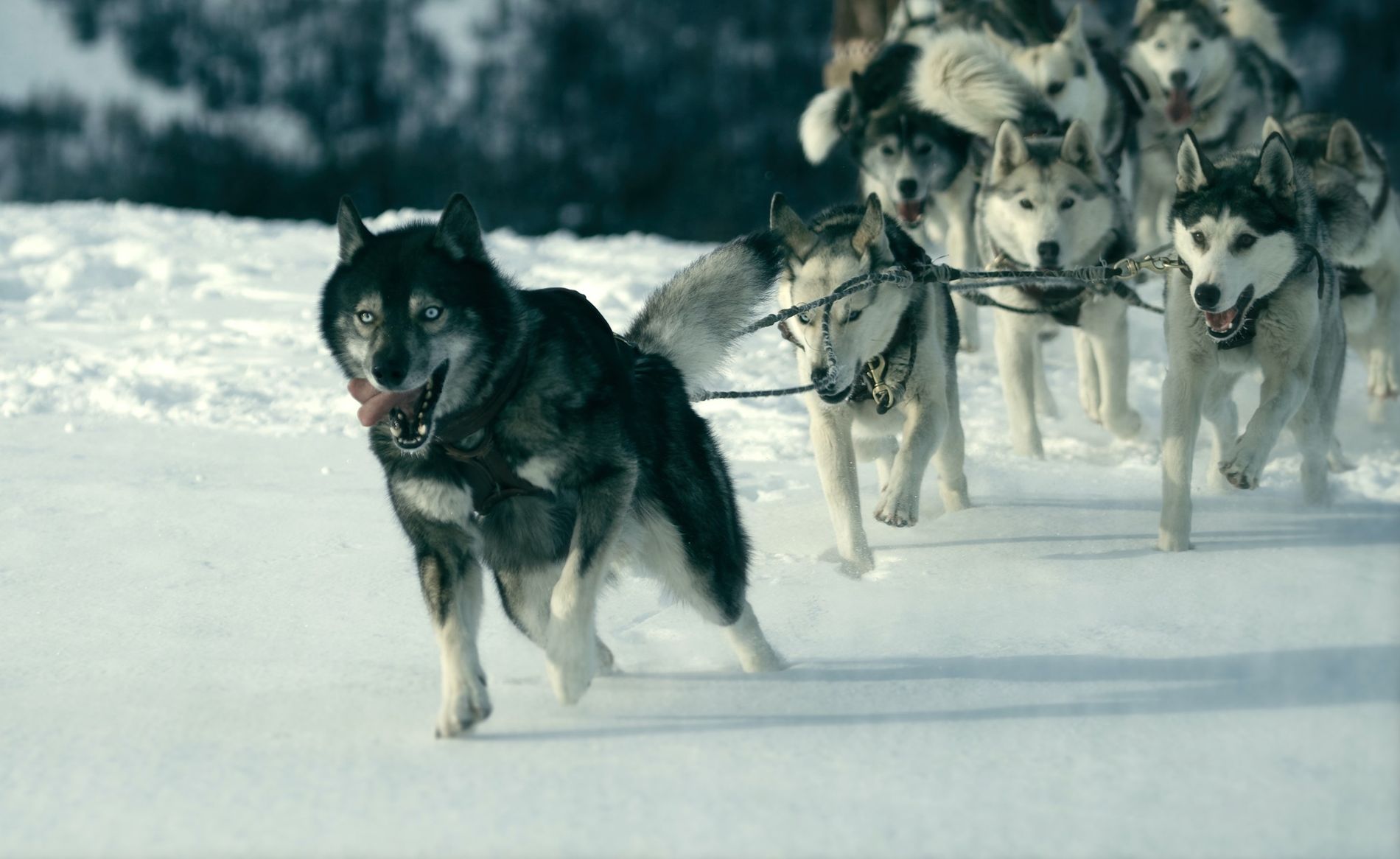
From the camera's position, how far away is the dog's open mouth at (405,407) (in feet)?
7.71

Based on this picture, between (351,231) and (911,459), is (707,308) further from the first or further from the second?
(911,459)

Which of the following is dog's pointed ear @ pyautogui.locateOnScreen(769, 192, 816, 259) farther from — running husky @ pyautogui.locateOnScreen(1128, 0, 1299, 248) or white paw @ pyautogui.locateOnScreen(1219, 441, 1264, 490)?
running husky @ pyautogui.locateOnScreen(1128, 0, 1299, 248)

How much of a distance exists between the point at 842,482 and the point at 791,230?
0.68m

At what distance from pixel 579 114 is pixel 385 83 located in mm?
1860

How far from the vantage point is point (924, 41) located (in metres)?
6.29

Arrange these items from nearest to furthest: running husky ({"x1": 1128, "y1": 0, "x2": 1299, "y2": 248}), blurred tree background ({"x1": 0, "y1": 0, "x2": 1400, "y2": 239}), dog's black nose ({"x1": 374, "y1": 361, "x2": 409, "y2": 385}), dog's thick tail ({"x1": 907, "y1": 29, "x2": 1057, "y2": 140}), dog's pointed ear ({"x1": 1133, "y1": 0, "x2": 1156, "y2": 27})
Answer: dog's black nose ({"x1": 374, "y1": 361, "x2": 409, "y2": 385}) < dog's thick tail ({"x1": 907, "y1": 29, "x2": 1057, "y2": 140}) < running husky ({"x1": 1128, "y1": 0, "x2": 1299, "y2": 248}) < dog's pointed ear ({"x1": 1133, "y1": 0, "x2": 1156, "y2": 27}) < blurred tree background ({"x1": 0, "y1": 0, "x2": 1400, "y2": 239})

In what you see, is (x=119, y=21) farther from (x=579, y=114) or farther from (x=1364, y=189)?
(x=1364, y=189)

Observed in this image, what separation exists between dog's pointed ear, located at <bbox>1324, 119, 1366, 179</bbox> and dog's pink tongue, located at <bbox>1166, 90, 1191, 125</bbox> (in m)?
2.93

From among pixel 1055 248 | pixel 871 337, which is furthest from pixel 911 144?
pixel 871 337

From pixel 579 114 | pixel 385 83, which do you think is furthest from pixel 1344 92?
pixel 385 83

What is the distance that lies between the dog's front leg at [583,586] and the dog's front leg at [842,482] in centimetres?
131

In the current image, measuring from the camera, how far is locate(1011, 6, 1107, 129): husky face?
7023 mm

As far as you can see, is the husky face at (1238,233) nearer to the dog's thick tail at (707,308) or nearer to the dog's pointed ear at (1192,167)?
the dog's pointed ear at (1192,167)

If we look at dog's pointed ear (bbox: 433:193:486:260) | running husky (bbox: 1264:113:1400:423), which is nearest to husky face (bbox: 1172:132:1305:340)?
running husky (bbox: 1264:113:1400:423)
